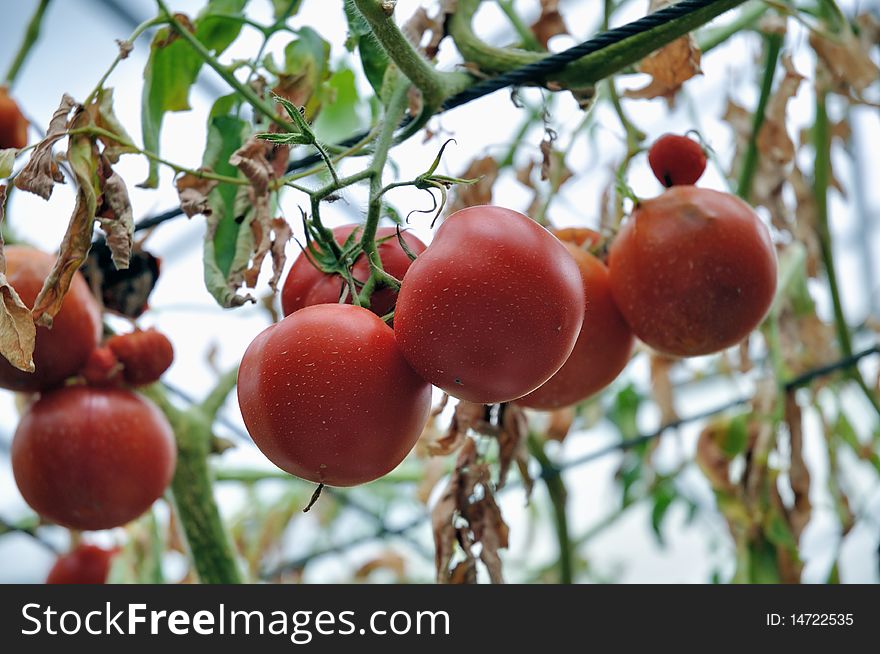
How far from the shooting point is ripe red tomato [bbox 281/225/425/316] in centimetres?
67

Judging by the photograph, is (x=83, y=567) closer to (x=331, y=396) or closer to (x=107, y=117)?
(x=107, y=117)

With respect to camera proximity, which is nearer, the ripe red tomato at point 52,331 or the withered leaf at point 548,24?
the ripe red tomato at point 52,331

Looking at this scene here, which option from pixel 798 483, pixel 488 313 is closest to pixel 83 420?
pixel 488 313

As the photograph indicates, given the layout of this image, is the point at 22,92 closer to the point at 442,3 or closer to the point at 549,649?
the point at 442,3

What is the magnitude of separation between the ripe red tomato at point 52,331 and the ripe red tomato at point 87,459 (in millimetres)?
27

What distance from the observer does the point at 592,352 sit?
0.79 m

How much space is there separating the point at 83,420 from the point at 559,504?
680 millimetres

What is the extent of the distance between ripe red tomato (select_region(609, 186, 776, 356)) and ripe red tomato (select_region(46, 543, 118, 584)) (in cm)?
93

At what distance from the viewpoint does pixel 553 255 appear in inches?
22.6

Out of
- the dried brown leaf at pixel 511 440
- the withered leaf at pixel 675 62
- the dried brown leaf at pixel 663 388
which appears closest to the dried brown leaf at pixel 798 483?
the dried brown leaf at pixel 663 388

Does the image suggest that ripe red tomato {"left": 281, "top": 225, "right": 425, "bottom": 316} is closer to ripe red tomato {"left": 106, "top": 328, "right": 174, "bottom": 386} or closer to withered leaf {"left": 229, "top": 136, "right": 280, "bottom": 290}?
withered leaf {"left": 229, "top": 136, "right": 280, "bottom": 290}

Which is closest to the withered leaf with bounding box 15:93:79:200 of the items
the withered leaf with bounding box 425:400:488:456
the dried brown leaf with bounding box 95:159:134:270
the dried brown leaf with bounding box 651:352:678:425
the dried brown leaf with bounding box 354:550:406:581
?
the dried brown leaf with bounding box 95:159:134:270

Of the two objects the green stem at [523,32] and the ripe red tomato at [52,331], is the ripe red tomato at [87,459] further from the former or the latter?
the green stem at [523,32]

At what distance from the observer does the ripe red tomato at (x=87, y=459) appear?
86cm
